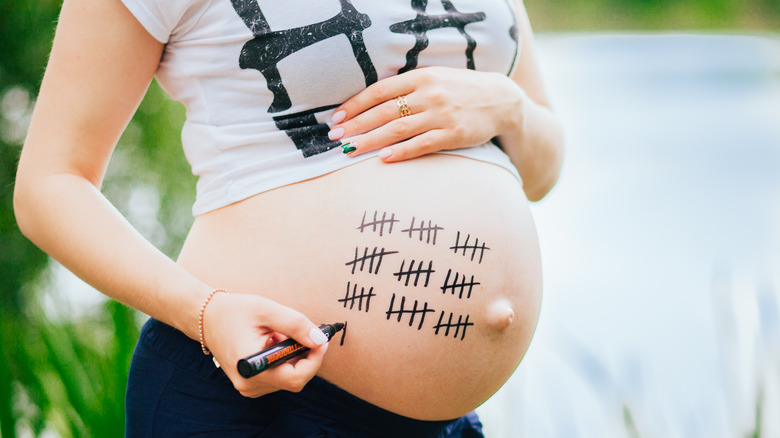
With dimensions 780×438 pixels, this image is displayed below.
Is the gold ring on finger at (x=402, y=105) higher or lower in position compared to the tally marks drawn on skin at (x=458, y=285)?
higher

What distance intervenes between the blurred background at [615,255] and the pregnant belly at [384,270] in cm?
58

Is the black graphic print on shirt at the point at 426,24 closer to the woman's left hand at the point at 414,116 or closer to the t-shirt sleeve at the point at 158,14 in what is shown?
the woman's left hand at the point at 414,116

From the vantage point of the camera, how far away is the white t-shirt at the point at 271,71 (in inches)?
30.3

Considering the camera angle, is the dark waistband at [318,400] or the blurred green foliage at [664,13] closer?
the dark waistband at [318,400]

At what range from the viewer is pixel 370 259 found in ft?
2.54

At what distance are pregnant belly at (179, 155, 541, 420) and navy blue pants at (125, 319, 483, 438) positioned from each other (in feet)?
0.08

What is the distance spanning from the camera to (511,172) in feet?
3.11

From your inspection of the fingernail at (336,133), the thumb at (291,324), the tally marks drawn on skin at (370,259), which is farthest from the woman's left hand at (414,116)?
the thumb at (291,324)

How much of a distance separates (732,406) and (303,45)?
3.46ft

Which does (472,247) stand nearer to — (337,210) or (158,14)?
(337,210)

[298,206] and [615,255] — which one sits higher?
[298,206]

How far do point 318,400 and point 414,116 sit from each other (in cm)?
37

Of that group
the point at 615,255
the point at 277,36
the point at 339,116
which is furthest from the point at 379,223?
the point at 615,255

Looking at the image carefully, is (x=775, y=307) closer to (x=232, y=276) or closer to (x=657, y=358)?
(x=232, y=276)
